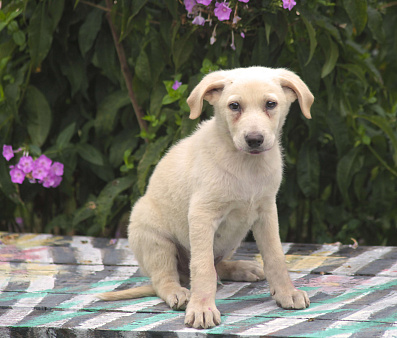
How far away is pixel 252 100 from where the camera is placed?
302cm

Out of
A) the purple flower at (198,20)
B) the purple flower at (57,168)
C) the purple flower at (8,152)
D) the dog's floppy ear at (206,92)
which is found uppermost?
the purple flower at (198,20)

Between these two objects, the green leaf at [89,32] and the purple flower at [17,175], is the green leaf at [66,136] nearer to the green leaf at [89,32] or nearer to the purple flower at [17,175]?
the purple flower at [17,175]

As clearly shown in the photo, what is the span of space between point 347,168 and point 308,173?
28 cm

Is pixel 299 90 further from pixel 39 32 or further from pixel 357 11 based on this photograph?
pixel 39 32

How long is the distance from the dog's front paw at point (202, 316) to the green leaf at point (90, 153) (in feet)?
6.26

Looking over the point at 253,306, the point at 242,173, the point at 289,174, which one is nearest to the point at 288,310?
the point at 253,306

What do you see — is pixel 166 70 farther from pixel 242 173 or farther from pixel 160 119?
pixel 242 173

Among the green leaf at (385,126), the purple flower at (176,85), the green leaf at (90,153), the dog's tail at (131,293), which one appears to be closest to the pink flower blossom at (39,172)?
the green leaf at (90,153)

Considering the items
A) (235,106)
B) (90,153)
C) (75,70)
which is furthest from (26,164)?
(235,106)

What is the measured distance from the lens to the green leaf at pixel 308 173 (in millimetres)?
4570

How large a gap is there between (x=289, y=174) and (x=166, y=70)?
119 centimetres

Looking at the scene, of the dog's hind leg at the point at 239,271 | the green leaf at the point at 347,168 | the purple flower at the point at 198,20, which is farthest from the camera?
the green leaf at the point at 347,168

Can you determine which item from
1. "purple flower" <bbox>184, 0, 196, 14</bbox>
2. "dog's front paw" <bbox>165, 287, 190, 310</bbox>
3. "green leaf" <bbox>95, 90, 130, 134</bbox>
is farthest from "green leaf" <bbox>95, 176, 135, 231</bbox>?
"dog's front paw" <bbox>165, 287, 190, 310</bbox>

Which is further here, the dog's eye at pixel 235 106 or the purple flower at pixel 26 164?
the purple flower at pixel 26 164
